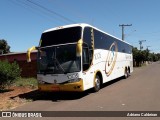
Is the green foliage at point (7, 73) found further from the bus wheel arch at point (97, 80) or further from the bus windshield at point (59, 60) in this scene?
the bus wheel arch at point (97, 80)

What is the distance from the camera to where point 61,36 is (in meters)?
14.0

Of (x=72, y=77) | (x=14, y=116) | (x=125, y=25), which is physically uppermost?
(x=125, y=25)

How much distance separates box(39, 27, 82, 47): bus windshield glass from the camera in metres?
13.6

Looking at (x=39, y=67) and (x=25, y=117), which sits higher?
(x=39, y=67)

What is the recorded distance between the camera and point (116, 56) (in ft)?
68.3

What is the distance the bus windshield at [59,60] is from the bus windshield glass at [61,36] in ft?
1.23

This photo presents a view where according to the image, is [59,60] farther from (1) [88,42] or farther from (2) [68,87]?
(1) [88,42]

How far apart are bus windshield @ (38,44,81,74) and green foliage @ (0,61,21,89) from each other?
125 inches

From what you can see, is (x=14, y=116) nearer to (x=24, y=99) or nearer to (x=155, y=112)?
(x=24, y=99)

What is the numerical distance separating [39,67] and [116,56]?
842cm

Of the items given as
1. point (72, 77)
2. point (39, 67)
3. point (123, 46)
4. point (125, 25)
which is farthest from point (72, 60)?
point (125, 25)

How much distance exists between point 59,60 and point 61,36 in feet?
4.52

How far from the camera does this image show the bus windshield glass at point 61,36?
1361cm

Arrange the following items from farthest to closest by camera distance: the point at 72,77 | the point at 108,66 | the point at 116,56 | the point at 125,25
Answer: the point at 125,25
the point at 116,56
the point at 108,66
the point at 72,77
